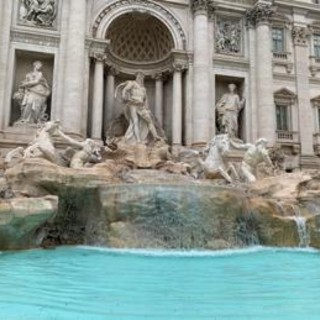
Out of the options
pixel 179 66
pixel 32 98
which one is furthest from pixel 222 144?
pixel 32 98

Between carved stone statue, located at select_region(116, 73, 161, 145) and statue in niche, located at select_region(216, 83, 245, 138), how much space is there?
4.11 meters

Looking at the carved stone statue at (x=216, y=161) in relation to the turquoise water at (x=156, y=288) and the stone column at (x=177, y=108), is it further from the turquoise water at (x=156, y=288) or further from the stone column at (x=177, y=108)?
the turquoise water at (x=156, y=288)

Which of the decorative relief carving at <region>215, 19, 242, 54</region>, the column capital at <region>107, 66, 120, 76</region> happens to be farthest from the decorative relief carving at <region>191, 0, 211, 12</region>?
the column capital at <region>107, 66, 120, 76</region>

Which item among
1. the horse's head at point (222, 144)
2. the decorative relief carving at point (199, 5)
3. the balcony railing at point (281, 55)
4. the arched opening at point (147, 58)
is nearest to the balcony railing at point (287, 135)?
the balcony railing at point (281, 55)

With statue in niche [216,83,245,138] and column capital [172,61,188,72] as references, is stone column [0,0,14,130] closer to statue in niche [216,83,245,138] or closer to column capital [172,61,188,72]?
column capital [172,61,188,72]

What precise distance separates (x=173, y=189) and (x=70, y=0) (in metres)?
12.3

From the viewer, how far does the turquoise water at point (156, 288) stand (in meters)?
4.40

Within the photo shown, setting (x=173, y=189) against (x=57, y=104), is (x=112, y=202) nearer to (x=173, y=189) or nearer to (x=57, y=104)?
(x=173, y=189)

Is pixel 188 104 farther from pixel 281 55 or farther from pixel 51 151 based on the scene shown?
pixel 51 151

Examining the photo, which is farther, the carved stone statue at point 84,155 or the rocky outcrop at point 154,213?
the carved stone statue at point 84,155

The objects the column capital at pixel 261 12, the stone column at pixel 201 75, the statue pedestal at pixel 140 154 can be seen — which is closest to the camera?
the statue pedestal at pixel 140 154

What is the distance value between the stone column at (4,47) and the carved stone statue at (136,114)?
502 centimetres

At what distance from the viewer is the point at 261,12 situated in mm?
21906

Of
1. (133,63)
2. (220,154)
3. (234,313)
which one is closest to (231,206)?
(220,154)
